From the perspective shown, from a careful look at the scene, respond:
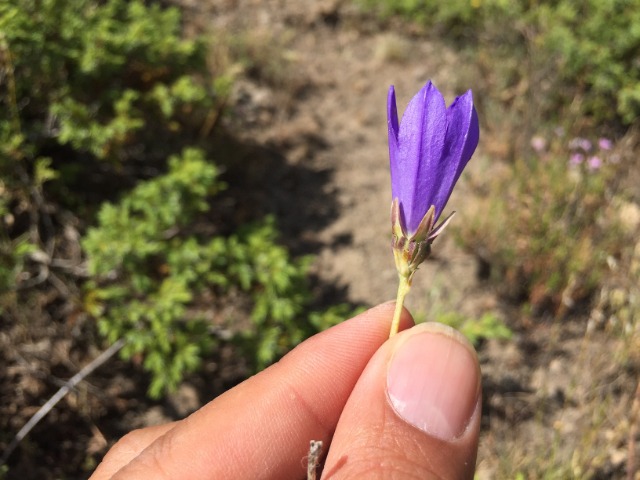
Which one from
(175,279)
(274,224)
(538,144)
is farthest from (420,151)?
(538,144)

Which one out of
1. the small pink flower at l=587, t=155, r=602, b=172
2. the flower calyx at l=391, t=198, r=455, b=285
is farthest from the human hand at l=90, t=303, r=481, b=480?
the small pink flower at l=587, t=155, r=602, b=172

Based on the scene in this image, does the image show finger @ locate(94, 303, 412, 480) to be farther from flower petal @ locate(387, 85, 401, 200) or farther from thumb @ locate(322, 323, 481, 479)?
flower petal @ locate(387, 85, 401, 200)

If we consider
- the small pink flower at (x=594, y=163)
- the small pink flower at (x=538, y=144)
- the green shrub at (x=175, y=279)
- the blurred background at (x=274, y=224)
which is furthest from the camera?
the small pink flower at (x=538, y=144)

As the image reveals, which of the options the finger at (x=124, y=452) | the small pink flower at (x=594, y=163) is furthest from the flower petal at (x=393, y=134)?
the small pink flower at (x=594, y=163)

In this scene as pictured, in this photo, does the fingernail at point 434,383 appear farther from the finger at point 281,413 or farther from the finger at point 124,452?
the finger at point 124,452

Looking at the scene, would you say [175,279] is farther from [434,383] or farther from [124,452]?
[434,383]

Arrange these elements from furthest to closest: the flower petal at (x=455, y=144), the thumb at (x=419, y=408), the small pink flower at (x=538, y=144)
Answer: the small pink flower at (x=538, y=144)
the thumb at (x=419, y=408)
the flower petal at (x=455, y=144)
